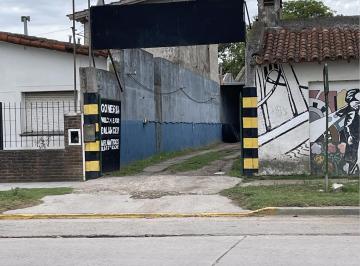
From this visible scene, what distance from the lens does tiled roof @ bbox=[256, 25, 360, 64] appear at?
50.4ft

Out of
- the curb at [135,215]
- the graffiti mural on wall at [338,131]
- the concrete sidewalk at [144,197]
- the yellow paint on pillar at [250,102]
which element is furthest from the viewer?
the yellow paint on pillar at [250,102]

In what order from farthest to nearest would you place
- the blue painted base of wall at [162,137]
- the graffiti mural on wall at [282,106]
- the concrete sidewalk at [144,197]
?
the blue painted base of wall at [162,137], the graffiti mural on wall at [282,106], the concrete sidewalk at [144,197]

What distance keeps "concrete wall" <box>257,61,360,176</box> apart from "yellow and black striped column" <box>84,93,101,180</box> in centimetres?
453

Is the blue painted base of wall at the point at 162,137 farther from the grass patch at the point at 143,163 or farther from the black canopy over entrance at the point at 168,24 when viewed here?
the black canopy over entrance at the point at 168,24

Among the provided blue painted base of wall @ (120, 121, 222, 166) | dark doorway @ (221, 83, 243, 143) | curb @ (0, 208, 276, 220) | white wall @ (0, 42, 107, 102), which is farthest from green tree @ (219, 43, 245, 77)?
curb @ (0, 208, 276, 220)

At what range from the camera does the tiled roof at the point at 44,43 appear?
63.4 feet

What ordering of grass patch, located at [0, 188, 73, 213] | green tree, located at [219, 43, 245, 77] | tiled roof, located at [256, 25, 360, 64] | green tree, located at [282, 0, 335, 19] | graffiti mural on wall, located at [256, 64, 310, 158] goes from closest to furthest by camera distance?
grass patch, located at [0, 188, 73, 213], tiled roof, located at [256, 25, 360, 64], graffiti mural on wall, located at [256, 64, 310, 158], green tree, located at [282, 0, 335, 19], green tree, located at [219, 43, 245, 77]

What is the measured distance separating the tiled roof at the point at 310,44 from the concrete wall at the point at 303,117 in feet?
1.32

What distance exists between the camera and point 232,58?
73500 millimetres

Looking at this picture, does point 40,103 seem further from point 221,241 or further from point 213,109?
point 213,109

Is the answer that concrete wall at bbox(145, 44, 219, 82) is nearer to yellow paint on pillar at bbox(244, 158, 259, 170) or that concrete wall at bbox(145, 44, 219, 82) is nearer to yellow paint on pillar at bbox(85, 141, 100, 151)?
yellow paint on pillar at bbox(85, 141, 100, 151)

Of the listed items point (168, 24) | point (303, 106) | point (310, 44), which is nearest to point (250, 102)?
point (303, 106)

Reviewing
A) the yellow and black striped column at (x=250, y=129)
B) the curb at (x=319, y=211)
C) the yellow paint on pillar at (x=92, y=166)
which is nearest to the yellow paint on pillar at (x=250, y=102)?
the yellow and black striped column at (x=250, y=129)

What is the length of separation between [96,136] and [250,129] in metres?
4.28
